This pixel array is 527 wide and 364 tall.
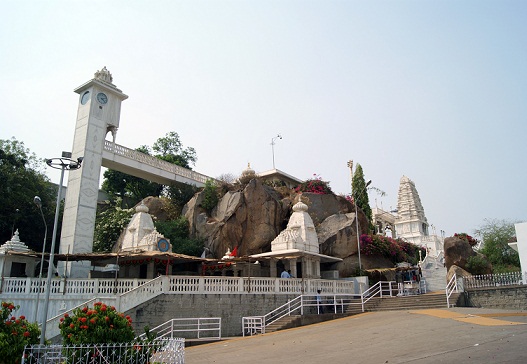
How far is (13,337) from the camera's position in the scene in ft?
35.1

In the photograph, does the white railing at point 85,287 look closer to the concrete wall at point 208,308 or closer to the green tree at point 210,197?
the concrete wall at point 208,308

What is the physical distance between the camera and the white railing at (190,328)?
750 inches

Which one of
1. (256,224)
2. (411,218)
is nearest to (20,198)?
(256,224)

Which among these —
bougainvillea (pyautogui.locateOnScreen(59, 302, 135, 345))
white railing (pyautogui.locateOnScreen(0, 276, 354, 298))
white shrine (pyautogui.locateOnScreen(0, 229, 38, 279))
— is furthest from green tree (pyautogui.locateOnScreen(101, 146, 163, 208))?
bougainvillea (pyautogui.locateOnScreen(59, 302, 135, 345))

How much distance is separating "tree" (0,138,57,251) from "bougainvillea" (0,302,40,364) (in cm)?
2290

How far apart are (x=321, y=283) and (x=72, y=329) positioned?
17.1m

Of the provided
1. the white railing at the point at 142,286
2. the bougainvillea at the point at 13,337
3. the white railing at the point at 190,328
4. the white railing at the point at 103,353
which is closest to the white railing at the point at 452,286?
the white railing at the point at 142,286

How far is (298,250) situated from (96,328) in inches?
700

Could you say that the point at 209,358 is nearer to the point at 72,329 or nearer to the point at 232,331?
the point at 72,329

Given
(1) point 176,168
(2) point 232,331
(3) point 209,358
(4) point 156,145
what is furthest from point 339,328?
(4) point 156,145

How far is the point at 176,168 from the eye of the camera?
3859 centimetres

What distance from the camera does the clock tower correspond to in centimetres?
2738

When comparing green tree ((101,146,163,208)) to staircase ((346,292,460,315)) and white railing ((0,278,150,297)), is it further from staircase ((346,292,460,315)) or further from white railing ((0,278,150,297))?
staircase ((346,292,460,315))

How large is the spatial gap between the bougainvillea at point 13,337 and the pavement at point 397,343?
4456 millimetres
